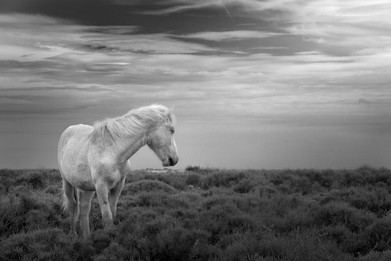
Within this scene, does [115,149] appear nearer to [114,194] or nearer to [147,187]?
[114,194]

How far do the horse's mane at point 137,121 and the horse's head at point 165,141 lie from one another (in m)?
0.08

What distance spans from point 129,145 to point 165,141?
2.15ft

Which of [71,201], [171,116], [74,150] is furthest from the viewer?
[71,201]

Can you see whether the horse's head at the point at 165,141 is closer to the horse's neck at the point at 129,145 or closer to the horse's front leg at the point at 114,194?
the horse's neck at the point at 129,145

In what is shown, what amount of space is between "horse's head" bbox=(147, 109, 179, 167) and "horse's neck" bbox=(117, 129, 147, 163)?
0.48 feet

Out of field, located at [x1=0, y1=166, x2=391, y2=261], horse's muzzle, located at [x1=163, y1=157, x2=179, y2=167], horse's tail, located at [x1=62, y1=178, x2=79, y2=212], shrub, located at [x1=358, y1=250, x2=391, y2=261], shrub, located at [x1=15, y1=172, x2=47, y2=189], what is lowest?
shrub, located at [x1=15, y1=172, x2=47, y2=189]

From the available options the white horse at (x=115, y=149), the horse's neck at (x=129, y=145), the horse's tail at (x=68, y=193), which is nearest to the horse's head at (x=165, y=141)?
the white horse at (x=115, y=149)

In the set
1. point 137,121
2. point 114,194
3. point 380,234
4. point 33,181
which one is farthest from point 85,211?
point 33,181

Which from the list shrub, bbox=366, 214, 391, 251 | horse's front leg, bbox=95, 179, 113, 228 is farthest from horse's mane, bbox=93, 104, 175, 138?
shrub, bbox=366, 214, 391, 251

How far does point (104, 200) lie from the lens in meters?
7.55

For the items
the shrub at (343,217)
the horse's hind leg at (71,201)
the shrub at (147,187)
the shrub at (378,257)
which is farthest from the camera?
the shrub at (147,187)

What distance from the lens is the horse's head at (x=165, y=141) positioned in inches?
298

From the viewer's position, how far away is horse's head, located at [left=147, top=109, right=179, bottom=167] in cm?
757

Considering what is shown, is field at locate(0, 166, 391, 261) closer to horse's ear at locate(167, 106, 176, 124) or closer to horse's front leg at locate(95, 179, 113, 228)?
horse's front leg at locate(95, 179, 113, 228)
